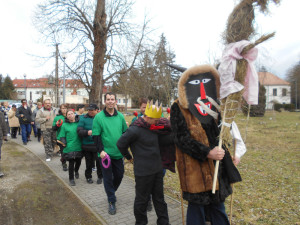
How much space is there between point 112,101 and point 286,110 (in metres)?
47.4

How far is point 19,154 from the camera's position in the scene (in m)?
8.14

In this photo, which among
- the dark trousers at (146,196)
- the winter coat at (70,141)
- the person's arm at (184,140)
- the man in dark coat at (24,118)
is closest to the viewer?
the person's arm at (184,140)

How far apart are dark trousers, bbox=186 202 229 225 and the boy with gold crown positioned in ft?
2.13

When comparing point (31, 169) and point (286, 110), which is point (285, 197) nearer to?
point (31, 169)

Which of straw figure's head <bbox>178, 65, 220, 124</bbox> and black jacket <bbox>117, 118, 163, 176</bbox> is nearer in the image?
straw figure's head <bbox>178, 65, 220, 124</bbox>

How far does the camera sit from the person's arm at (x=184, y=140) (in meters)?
2.32

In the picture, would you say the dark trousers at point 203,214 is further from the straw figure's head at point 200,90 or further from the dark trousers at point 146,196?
the straw figure's head at point 200,90

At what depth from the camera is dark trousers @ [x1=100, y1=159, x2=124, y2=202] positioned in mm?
3785

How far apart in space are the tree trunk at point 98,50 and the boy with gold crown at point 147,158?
7.89 meters

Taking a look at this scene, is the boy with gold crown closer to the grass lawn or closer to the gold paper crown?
the gold paper crown

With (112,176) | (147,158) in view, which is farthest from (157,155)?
(112,176)

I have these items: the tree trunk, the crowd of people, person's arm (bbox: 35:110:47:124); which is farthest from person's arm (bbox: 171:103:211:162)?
the tree trunk

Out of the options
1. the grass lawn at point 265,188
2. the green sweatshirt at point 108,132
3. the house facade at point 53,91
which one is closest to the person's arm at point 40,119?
the house facade at point 53,91

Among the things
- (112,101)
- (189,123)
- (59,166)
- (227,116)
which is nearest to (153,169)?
(189,123)
